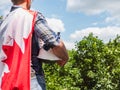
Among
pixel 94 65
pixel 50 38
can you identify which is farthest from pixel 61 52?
pixel 94 65

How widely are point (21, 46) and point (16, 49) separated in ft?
0.15

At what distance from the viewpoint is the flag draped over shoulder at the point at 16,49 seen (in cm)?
294

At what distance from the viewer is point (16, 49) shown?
9.91 ft

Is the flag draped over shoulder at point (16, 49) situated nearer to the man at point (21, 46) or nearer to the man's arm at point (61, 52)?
the man at point (21, 46)

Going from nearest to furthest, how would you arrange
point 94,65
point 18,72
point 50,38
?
point 18,72
point 50,38
point 94,65

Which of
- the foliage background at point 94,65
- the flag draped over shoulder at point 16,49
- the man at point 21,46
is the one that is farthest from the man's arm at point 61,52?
the foliage background at point 94,65

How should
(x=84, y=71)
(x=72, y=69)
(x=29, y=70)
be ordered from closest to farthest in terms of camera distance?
(x=29, y=70)
(x=72, y=69)
(x=84, y=71)

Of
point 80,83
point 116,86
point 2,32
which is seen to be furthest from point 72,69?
point 2,32

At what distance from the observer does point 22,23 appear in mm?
3086

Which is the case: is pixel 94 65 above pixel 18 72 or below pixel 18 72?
above

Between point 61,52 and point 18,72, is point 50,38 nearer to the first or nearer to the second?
point 61,52

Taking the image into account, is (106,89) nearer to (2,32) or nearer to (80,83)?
(80,83)

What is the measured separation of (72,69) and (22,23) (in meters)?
21.9

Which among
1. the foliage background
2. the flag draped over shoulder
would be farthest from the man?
the foliage background
